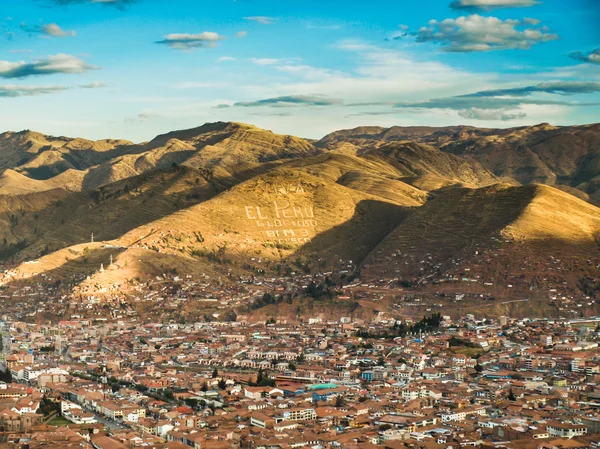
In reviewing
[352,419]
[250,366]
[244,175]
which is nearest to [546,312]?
[250,366]

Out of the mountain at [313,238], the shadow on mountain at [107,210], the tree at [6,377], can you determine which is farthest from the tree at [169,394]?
the shadow on mountain at [107,210]

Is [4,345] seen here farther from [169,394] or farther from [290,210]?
[290,210]

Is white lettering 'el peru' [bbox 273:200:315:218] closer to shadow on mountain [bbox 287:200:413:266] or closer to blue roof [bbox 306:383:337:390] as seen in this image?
shadow on mountain [bbox 287:200:413:266]

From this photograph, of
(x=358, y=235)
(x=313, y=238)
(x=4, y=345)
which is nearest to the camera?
(x=4, y=345)

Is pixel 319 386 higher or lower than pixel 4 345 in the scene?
higher

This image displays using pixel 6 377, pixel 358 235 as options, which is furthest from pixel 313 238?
pixel 6 377

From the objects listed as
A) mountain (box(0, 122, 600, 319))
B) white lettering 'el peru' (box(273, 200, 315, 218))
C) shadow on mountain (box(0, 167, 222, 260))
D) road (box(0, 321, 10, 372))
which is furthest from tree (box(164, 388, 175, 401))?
white lettering 'el peru' (box(273, 200, 315, 218))

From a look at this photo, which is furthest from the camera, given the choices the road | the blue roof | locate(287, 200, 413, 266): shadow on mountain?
locate(287, 200, 413, 266): shadow on mountain

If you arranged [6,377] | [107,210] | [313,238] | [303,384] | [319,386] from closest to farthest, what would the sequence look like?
[319,386] < [303,384] < [6,377] < [313,238] < [107,210]

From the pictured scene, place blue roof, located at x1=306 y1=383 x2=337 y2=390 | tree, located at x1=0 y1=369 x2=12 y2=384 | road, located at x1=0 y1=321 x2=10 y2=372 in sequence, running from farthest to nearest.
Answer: road, located at x1=0 y1=321 x2=10 y2=372 < tree, located at x1=0 y1=369 x2=12 y2=384 < blue roof, located at x1=306 y1=383 x2=337 y2=390

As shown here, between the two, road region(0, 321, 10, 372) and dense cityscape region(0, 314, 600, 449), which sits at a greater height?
dense cityscape region(0, 314, 600, 449)

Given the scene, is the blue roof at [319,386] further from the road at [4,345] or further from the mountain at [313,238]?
the mountain at [313,238]
